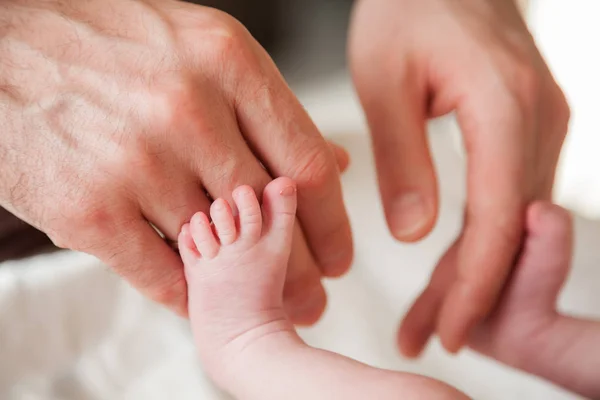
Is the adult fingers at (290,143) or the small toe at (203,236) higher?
the adult fingers at (290,143)

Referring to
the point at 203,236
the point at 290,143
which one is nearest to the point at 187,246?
the point at 203,236

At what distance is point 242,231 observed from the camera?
1.80 ft

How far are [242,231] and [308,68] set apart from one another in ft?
3.18

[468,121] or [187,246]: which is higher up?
[468,121]

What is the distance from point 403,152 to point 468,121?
0.24ft

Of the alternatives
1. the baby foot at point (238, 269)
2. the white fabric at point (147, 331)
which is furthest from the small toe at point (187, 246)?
the white fabric at point (147, 331)

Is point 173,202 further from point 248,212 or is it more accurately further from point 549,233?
point 549,233

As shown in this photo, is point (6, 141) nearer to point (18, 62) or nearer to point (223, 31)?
point (18, 62)

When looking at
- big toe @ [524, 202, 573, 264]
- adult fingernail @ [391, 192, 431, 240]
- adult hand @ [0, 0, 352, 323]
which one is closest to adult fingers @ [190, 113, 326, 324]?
adult hand @ [0, 0, 352, 323]

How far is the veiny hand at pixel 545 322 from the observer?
2.01 ft

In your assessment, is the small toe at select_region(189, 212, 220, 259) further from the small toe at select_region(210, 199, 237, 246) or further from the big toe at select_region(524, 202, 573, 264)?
the big toe at select_region(524, 202, 573, 264)

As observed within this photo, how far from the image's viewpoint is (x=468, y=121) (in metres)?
0.64

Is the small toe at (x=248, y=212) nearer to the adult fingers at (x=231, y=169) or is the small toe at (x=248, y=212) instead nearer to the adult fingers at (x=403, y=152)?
the adult fingers at (x=231, y=169)

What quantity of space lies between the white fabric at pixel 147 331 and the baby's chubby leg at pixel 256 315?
0.14 meters
